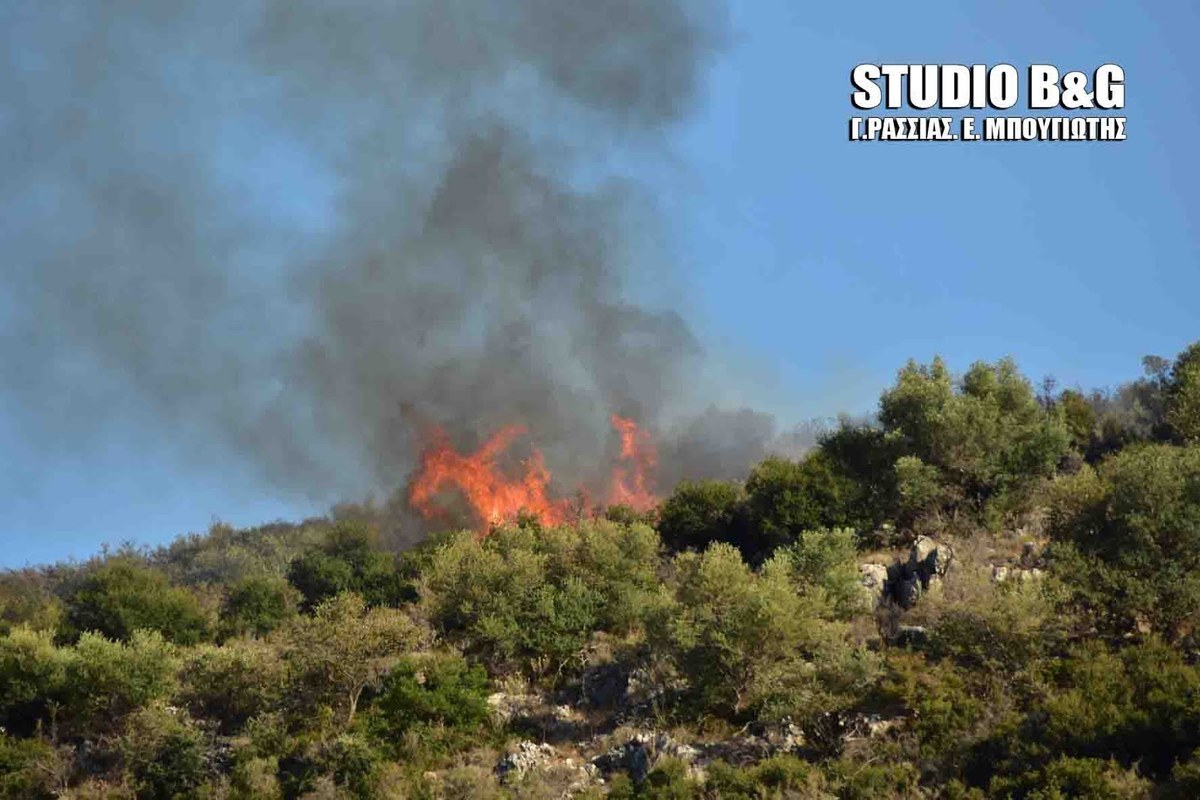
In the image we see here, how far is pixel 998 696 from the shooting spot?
141 ft

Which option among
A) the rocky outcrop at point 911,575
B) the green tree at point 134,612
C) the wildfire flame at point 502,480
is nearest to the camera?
the rocky outcrop at point 911,575

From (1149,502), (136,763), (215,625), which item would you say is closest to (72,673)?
(136,763)

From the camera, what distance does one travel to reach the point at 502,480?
354 ft

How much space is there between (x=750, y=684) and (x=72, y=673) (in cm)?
3607

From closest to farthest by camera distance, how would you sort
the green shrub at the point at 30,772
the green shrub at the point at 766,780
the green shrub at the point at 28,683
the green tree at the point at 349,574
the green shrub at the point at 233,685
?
1. the green shrub at the point at 766,780
2. the green shrub at the point at 30,772
3. the green shrub at the point at 233,685
4. the green shrub at the point at 28,683
5. the green tree at the point at 349,574

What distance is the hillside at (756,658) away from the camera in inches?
1651

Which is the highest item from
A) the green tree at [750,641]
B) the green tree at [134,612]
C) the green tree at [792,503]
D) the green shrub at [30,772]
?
the green tree at [792,503]

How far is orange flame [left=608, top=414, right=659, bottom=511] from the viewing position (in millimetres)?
111562

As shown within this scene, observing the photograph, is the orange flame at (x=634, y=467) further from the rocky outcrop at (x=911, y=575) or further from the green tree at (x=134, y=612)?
the rocky outcrop at (x=911, y=575)

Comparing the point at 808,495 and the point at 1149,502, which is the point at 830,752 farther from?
the point at 808,495

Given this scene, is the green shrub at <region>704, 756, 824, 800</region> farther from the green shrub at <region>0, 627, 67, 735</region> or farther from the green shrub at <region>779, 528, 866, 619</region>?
the green shrub at <region>0, 627, 67, 735</region>

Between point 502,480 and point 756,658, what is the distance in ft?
202

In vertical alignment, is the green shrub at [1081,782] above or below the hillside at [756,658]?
below

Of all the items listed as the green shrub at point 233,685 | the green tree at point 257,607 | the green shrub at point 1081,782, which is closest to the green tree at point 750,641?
the green shrub at point 1081,782
